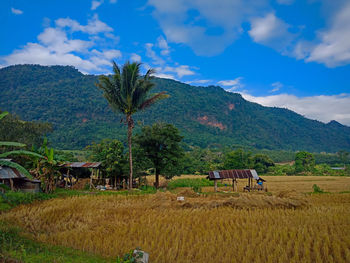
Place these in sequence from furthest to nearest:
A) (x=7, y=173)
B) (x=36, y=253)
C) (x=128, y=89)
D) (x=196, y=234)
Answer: (x=128, y=89) → (x=7, y=173) → (x=196, y=234) → (x=36, y=253)

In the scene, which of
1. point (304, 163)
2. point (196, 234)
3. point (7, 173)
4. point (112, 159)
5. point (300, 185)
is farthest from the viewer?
point (304, 163)

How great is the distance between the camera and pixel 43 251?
4543 mm

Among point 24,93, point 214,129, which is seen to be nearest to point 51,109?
point 24,93

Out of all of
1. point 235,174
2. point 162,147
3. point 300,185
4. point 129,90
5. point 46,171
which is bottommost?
point 300,185

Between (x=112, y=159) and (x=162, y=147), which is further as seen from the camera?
(x=162, y=147)

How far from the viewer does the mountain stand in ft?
266

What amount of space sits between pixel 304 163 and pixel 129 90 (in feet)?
163

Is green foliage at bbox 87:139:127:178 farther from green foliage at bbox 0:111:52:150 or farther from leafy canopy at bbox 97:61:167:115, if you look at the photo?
green foliage at bbox 0:111:52:150

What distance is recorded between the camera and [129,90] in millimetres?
14070

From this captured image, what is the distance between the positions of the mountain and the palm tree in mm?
48867

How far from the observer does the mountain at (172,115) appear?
81188 mm

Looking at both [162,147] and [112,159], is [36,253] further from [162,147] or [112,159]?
[162,147]

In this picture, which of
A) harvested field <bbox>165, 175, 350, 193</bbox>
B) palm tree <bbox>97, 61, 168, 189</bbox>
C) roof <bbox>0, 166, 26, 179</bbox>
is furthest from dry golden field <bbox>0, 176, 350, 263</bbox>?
harvested field <bbox>165, 175, 350, 193</bbox>

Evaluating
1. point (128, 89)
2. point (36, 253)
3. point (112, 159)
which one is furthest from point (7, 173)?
point (128, 89)
